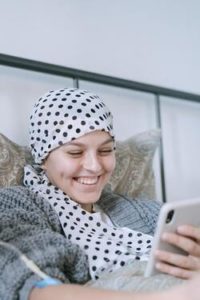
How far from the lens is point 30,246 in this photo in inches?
26.8

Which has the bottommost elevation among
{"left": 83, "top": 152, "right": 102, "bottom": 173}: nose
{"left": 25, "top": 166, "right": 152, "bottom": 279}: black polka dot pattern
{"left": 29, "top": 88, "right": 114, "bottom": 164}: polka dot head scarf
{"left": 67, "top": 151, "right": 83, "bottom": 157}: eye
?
{"left": 25, "top": 166, "right": 152, "bottom": 279}: black polka dot pattern

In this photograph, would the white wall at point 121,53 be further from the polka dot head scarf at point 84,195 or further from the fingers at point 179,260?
the fingers at point 179,260

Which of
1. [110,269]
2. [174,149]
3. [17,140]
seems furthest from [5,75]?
[174,149]

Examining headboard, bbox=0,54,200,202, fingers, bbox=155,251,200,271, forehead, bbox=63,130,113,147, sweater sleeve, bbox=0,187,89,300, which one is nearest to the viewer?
sweater sleeve, bbox=0,187,89,300

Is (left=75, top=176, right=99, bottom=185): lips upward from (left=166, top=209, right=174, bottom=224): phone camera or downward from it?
downward

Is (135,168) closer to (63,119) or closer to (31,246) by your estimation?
(63,119)

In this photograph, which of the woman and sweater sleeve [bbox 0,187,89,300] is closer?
sweater sleeve [bbox 0,187,89,300]

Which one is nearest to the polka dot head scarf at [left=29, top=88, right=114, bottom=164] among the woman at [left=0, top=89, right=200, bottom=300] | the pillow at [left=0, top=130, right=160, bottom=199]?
the woman at [left=0, top=89, right=200, bottom=300]

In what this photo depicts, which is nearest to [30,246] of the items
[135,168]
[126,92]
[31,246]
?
[31,246]

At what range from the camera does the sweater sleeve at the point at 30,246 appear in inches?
24.3

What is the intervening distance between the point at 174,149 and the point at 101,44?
1.78 ft

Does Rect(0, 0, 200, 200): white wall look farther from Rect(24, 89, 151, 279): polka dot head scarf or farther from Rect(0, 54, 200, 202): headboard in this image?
Rect(24, 89, 151, 279): polka dot head scarf

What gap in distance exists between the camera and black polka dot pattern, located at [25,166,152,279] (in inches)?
32.9

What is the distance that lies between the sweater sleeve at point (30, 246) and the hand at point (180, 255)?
151 millimetres
